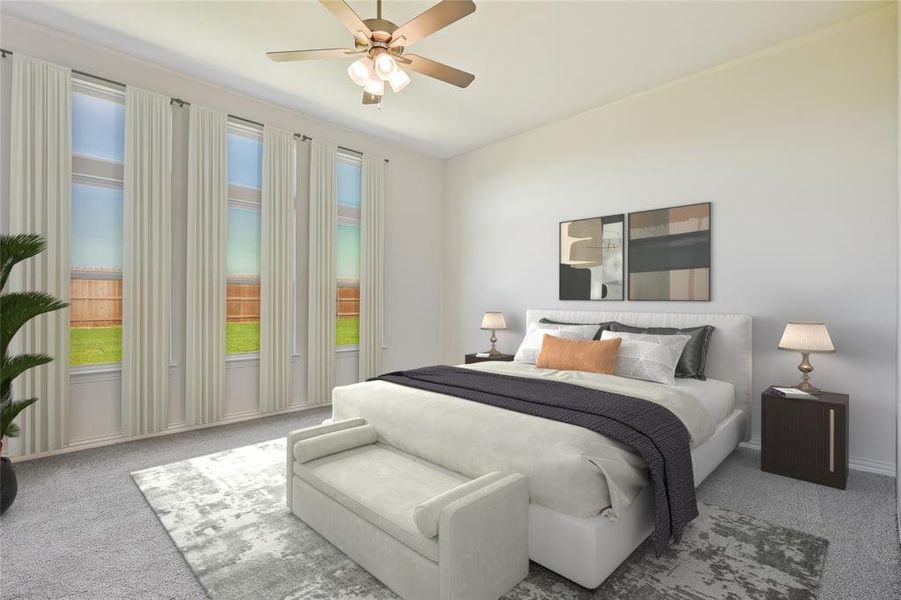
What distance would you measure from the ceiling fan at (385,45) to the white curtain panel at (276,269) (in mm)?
1974

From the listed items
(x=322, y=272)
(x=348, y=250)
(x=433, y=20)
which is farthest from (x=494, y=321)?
(x=433, y=20)

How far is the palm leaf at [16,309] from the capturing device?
8.39 feet

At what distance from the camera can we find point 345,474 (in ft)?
7.34

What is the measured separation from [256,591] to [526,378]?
6.65 ft

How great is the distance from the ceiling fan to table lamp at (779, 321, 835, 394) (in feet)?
9.24

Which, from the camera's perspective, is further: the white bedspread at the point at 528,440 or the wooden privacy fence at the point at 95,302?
the wooden privacy fence at the point at 95,302

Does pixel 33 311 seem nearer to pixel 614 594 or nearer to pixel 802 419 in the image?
pixel 614 594

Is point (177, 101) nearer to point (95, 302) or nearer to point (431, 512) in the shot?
point (95, 302)

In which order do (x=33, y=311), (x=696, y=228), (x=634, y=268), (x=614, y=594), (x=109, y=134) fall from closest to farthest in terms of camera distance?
1. (x=614, y=594)
2. (x=33, y=311)
3. (x=109, y=134)
4. (x=696, y=228)
5. (x=634, y=268)

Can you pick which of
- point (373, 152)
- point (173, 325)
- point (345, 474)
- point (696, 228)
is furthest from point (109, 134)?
point (696, 228)

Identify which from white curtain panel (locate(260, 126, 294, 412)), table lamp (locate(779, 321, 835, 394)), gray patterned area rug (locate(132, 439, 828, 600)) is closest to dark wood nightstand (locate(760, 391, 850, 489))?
table lamp (locate(779, 321, 835, 394))

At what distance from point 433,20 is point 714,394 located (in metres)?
3.06

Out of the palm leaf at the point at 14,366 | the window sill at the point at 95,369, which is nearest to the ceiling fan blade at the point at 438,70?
the palm leaf at the point at 14,366

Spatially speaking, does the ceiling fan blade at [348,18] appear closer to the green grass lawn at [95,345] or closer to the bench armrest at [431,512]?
the bench armrest at [431,512]
